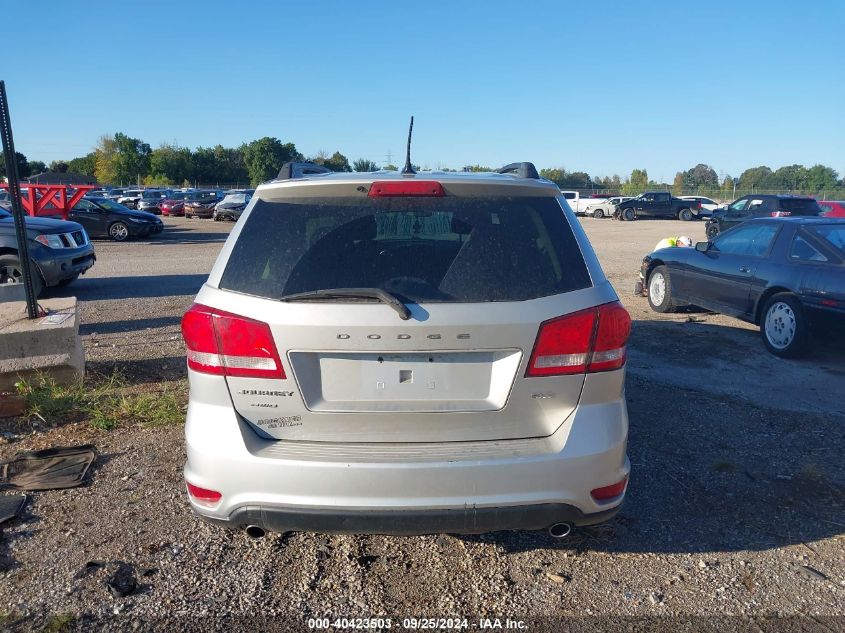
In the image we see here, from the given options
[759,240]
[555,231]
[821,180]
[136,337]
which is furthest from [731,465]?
[821,180]

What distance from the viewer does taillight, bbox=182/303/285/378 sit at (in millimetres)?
2795

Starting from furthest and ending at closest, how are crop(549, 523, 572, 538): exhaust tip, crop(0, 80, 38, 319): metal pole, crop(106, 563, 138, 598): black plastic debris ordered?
crop(0, 80, 38, 319): metal pole
crop(106, 563, 138, 598): black plastic debris
crop(549, 523, 572, 538): exhaust tip

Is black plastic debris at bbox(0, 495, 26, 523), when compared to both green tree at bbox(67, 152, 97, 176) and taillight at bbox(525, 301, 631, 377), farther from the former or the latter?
green tree at bbox(67, 152, 97, 176)

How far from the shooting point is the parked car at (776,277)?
7.01m

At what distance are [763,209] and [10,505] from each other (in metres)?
25.0

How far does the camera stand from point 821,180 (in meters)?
80.3

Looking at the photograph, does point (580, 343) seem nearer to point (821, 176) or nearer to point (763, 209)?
point (763, 209)

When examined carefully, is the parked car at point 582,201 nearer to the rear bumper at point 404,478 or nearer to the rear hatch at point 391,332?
the rear hatch at point 391,332

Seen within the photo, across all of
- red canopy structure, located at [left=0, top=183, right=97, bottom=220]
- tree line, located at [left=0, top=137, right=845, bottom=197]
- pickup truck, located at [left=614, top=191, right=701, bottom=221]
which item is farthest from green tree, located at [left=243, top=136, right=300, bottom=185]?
red canopy structure, located at [left=0, top=183, right=97, bottom=220]

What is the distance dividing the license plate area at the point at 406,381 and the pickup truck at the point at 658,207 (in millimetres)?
43035

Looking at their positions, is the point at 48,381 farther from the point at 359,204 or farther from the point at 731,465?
the point at 731,465

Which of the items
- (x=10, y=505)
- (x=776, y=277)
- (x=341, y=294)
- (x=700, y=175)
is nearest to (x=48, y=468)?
(x=10, y=505)

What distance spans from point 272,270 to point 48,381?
3.60 m

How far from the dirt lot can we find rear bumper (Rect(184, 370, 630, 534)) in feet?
1.53
